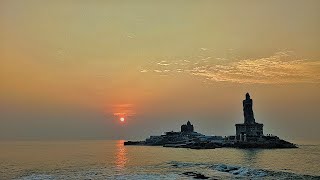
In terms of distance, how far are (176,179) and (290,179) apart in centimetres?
1906

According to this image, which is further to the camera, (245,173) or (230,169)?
(230,169)

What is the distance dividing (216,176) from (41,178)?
102ft

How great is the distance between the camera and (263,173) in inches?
2854

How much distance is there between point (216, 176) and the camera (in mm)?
69562

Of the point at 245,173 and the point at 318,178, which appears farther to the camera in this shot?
the point at 245,173

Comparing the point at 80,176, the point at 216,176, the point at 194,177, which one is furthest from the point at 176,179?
the point at 80,176

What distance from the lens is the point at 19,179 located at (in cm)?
6812

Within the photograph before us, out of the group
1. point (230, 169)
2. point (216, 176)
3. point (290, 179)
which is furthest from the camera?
point (230, 169)

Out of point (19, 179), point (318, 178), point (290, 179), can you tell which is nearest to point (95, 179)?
point (19, 179)

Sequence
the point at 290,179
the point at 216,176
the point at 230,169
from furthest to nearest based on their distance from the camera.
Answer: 1. the point at 230,169
2. the point at 216,176
3. the point at 290,179

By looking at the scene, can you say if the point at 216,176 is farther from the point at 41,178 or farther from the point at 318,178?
the point at 41,178

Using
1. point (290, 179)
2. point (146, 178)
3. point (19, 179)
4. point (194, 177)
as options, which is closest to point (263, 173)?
point (290, 179)

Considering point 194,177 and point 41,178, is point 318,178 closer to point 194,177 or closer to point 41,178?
point 194,177

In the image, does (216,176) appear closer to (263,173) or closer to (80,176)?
(263,173)
